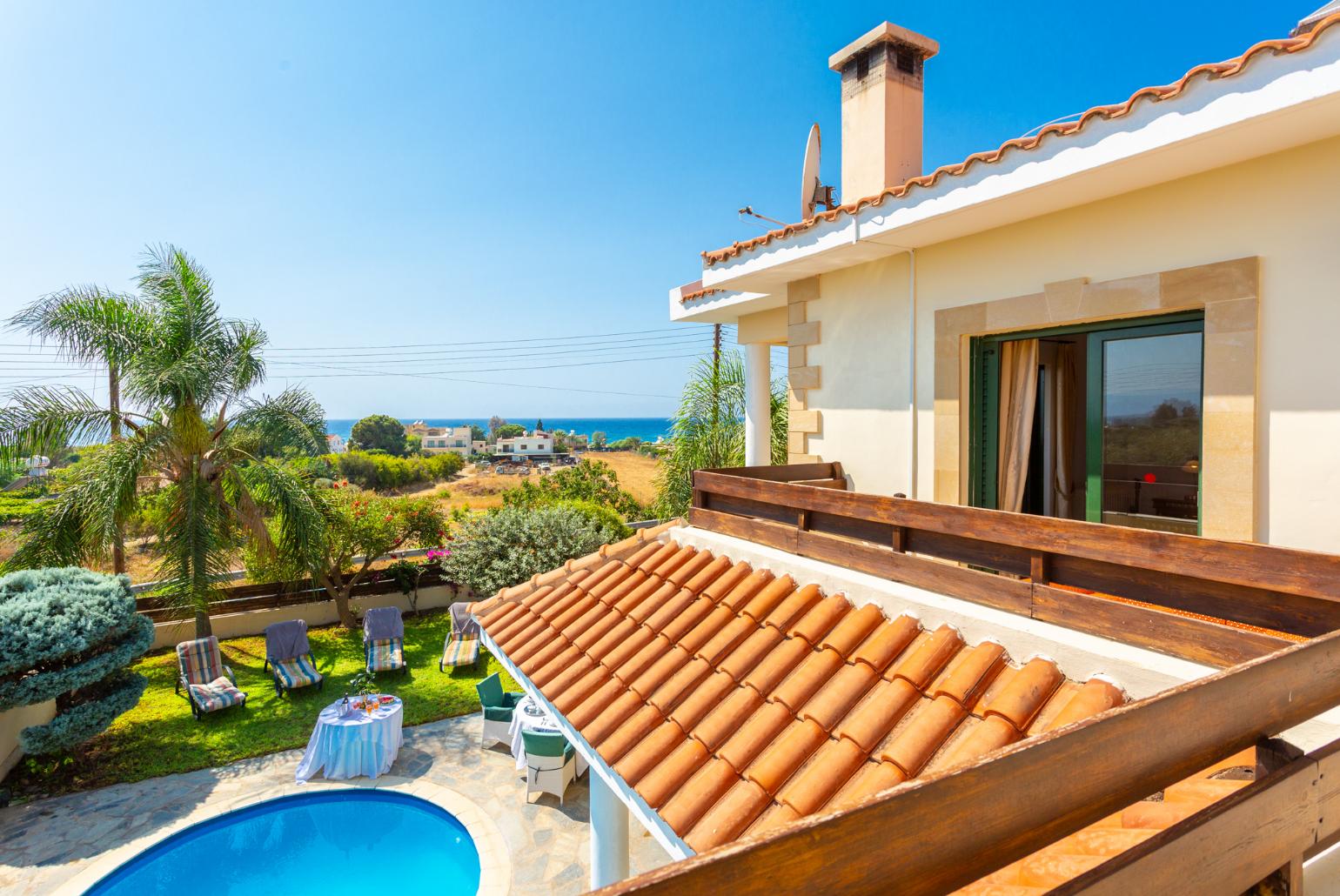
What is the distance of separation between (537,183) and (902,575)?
108ft

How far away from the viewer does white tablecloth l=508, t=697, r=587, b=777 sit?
31.3 feet

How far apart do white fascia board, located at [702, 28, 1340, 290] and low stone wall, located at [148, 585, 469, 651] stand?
51.9 ft

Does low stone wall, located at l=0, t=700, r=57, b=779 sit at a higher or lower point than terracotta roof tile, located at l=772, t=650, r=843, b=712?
lower

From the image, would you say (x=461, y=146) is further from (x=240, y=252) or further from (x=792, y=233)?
(x=240, y=252)

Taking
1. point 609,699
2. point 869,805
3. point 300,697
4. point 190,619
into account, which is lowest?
point 300,697

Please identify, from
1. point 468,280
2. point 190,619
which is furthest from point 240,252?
point 190,619

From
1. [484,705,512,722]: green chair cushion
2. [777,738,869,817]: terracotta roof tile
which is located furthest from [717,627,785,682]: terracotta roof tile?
[484,705,512,722]: green chair cushion

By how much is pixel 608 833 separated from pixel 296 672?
1024 centimetres

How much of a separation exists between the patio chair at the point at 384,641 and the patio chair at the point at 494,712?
3488mm

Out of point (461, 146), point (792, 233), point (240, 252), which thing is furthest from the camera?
point (240, 252)

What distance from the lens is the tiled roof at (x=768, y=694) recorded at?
280 centimetres

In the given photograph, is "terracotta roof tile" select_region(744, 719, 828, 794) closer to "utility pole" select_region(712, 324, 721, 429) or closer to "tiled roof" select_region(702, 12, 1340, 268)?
"tiled roof" select_region(702, 12, 1340, 268)

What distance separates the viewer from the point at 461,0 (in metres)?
13.6

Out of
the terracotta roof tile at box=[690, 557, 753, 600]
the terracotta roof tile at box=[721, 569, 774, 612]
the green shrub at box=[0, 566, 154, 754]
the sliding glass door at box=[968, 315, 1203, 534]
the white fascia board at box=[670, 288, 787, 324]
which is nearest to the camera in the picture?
the sliding glass door at box=[968, 315, 1203, 534]
